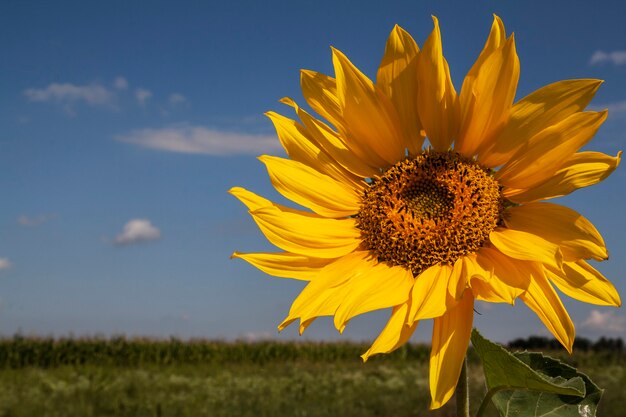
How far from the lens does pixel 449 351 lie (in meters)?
1.38

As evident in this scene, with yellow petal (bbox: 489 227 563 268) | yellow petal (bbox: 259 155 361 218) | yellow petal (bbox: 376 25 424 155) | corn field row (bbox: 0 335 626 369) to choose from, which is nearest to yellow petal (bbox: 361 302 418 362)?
yellow petal (bbox: 489 227 563 268)

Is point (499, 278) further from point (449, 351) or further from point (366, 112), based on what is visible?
point (366, 112)

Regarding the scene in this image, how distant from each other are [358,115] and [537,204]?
0.45m

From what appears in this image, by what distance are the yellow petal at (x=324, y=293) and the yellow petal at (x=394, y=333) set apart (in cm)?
13

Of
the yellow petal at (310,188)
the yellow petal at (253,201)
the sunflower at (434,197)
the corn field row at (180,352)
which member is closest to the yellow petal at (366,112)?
the sunflower at (434,197)

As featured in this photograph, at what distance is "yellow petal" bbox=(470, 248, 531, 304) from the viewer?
1356mm

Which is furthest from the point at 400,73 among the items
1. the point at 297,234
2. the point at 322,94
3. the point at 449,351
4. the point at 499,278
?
the point at 449,351

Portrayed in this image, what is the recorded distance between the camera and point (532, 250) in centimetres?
142

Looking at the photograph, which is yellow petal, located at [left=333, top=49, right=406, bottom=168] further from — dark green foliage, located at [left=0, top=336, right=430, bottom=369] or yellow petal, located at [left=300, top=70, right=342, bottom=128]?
dark green foliage, located at [left=0, top=336, right=430, bottom=369]

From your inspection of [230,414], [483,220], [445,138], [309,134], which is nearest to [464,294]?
[483,220]

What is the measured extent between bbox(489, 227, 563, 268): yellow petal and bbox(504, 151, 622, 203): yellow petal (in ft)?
0.38

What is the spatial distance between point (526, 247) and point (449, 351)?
254 mm

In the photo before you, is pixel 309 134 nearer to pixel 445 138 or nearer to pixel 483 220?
pixel 445 138

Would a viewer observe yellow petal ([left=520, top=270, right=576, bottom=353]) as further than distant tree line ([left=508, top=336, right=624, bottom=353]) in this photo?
No
